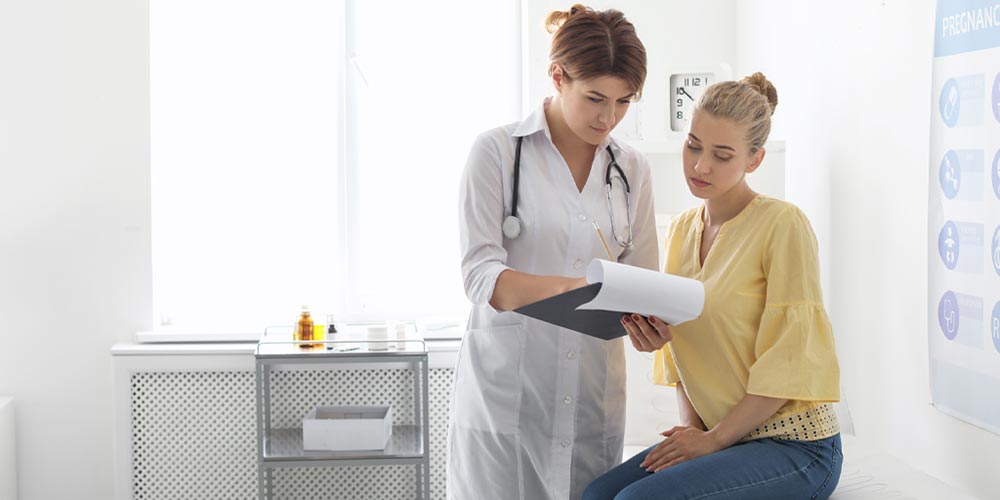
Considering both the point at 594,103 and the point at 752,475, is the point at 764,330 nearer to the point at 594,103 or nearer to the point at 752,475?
the point at 752,475

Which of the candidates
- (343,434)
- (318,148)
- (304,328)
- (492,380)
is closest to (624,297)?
(492,380)

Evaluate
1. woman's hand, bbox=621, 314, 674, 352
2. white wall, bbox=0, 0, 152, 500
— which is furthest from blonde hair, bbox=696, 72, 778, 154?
white wall, bbox=0, 0, 152, 500

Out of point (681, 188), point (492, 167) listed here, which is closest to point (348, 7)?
point (681, 188)

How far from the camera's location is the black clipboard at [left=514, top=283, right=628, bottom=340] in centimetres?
137

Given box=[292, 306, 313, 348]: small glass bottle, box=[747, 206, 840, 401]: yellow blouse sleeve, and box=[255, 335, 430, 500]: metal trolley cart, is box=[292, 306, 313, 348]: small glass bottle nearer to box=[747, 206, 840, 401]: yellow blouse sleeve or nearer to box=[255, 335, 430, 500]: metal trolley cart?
box=[255, 335, 430, 500]: metal trolley cart

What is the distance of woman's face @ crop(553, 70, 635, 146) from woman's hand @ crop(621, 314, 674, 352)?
1.15 feet

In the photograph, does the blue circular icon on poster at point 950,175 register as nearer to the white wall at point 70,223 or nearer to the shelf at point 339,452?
the shelf at point 339,452

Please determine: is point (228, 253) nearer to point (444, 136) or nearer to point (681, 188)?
point (444, 136)

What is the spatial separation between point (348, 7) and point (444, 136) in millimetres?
581

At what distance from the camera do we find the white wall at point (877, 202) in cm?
194

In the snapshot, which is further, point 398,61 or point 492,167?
point 398,61

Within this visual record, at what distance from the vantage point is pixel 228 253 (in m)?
3.36

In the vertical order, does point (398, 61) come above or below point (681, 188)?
above

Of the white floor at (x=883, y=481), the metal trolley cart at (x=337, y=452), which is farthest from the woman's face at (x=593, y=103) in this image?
the metal trolley cart at (x=337, y=452)
